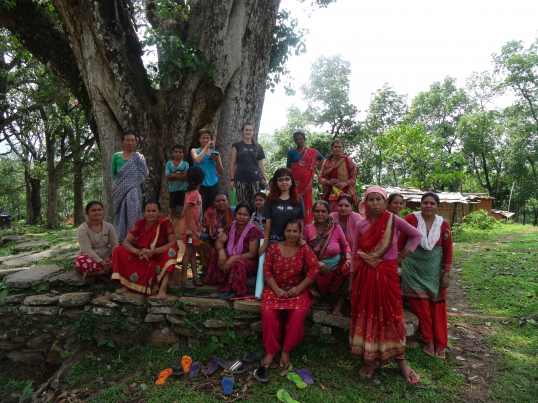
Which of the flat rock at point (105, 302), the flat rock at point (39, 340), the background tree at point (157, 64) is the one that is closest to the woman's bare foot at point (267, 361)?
the flat rock at point (105, 302)

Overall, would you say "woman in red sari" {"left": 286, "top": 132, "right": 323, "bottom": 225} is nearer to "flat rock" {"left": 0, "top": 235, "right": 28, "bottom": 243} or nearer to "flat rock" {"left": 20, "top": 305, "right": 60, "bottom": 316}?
"flat rock" {"left": 20, "top": 305, "right": 60, "bottom": 316}

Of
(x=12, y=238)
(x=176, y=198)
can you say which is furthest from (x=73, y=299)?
(x=12, y=238)

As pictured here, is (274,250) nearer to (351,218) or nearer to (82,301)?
(351,218)

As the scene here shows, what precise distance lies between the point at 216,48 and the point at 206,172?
2.26 m

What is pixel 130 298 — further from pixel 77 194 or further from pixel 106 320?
pixel 77 194

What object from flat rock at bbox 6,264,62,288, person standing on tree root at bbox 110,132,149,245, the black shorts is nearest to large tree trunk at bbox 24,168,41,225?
flat rock at bbox 6,264,62,288

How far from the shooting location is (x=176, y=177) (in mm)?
4582

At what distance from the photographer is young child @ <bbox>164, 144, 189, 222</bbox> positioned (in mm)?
4602

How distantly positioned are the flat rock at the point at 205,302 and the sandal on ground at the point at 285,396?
1.10 m

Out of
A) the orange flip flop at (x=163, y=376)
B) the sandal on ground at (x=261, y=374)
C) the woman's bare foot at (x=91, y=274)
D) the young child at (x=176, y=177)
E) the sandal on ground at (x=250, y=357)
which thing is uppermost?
the young child at (x=176, y=177)

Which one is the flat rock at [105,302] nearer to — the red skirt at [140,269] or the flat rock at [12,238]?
the red skirt at [140,269]

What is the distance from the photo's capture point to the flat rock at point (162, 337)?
376cm

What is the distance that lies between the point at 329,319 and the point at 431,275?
49.3 inches

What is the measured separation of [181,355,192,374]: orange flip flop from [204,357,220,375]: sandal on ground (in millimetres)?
202
